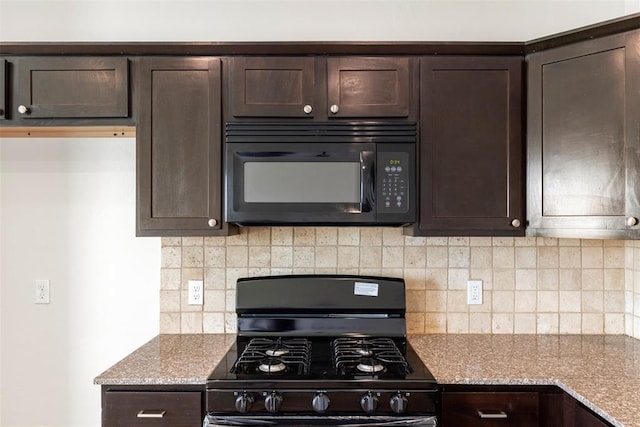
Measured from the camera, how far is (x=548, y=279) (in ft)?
7.04

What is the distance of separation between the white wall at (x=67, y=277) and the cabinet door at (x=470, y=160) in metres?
1.43

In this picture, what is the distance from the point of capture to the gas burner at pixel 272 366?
5.20 feet

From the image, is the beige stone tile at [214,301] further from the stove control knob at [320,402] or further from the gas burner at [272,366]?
the stove control knob at [320,402]

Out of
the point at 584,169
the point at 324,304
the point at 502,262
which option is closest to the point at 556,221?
the point at 584,169

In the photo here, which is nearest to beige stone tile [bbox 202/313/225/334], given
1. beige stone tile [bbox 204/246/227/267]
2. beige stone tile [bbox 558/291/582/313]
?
beige stone tile [bbox 204/246/227/267]

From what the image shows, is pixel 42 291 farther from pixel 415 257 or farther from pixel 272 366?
pixel 415 257

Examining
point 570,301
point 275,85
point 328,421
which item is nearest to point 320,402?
point 328,421

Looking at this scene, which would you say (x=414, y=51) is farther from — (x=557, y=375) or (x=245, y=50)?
(x=557, y=375)

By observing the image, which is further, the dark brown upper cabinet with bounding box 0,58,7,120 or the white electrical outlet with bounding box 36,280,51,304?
the white electrical outlet with bounding box 36,280,51,304

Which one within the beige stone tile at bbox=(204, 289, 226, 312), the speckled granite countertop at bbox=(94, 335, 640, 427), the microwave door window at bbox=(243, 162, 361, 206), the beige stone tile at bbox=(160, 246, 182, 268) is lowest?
the speckled granite countertop at bbox=(94, 335, 640, 427)

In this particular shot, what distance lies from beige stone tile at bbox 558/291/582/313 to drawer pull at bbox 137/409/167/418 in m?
1.86

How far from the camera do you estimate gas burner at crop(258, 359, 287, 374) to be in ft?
5.20

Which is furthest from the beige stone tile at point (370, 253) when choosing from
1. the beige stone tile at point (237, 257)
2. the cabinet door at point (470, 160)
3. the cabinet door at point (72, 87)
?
the cabinet door at point (72, 87)

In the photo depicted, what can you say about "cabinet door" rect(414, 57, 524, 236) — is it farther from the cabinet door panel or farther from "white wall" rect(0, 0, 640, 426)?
the cabinet door panel
